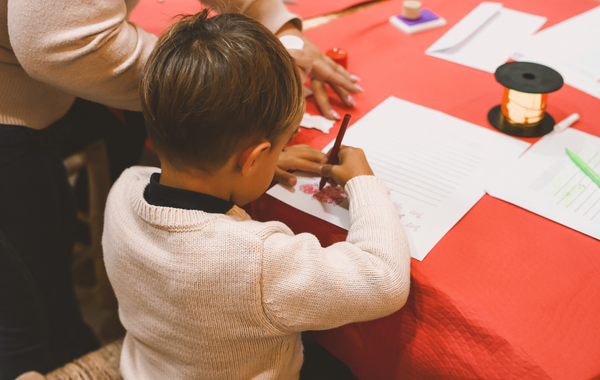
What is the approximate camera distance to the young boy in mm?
563

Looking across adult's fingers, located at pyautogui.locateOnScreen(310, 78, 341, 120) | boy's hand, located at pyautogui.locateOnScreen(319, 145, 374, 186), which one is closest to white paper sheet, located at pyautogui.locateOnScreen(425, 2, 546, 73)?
adult's fingers, located at pyautogui.locateOnScreen(310, 78, 341, 120)

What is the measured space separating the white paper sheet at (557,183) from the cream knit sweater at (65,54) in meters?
0.62

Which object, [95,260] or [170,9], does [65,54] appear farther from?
[95,260]

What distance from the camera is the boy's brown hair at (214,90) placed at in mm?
556

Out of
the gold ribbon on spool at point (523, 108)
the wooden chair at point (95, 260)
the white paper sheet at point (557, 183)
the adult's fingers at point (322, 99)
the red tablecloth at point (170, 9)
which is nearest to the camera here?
the white paper sheet at point (557, 183)

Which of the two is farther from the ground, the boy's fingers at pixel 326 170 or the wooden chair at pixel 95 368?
the boy's fingers at pixel 326 170

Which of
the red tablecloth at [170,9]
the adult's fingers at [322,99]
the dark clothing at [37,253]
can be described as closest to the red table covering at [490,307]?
the adult's fingers at [322,99]

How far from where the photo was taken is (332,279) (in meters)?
0.58

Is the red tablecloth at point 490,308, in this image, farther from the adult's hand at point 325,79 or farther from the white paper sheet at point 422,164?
the adult's hand at point 325,79

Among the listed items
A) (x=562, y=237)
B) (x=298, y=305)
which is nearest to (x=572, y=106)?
(x=562, y=237)

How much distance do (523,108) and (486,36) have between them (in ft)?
1.38

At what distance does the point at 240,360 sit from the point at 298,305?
0.14m

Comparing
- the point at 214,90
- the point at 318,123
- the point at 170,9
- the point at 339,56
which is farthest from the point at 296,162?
the point at 170,9

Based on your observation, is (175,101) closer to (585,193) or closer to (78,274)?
(585,193)
